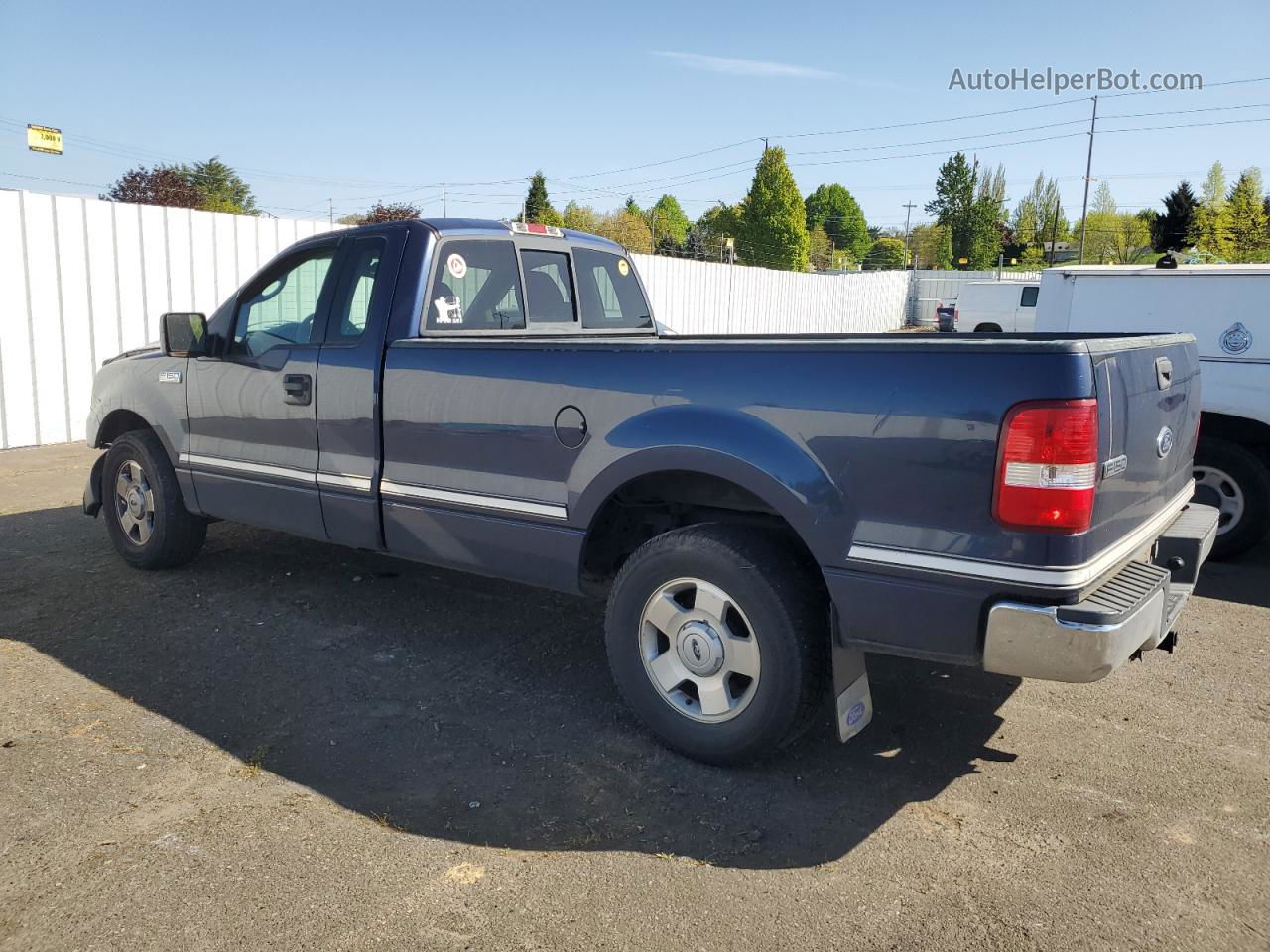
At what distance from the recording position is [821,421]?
3072 millimetres

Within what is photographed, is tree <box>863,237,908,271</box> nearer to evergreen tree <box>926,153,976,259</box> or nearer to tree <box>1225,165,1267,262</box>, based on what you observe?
evergreen tree <box>926,153,976,259</box>

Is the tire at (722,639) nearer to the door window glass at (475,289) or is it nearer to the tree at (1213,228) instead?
the door window glass at (475,289)

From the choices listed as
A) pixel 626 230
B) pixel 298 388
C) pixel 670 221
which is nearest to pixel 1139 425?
pixel 298 388

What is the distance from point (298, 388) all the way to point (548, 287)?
142 centimetres

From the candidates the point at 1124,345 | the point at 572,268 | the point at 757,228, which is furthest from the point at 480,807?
the point at 757,228

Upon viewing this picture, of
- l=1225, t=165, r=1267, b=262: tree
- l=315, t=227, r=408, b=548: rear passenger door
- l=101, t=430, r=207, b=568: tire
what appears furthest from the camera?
l=1225, t=165, r=1267, b=262: tree

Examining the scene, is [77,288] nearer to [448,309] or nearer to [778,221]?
[448,309]

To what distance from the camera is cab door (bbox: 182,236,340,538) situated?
15.6ft

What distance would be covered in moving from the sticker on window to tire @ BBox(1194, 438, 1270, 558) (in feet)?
15.7

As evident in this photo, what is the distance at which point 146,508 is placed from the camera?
227 inches

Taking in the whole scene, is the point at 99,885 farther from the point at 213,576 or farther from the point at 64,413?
the point at 64,413

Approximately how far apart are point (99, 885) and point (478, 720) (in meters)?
1.47

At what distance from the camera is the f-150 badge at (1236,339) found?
614 centimetres

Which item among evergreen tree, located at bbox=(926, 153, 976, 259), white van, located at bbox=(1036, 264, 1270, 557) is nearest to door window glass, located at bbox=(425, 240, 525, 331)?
white van, located at bbox=(1036, 264, 1270, 557)
